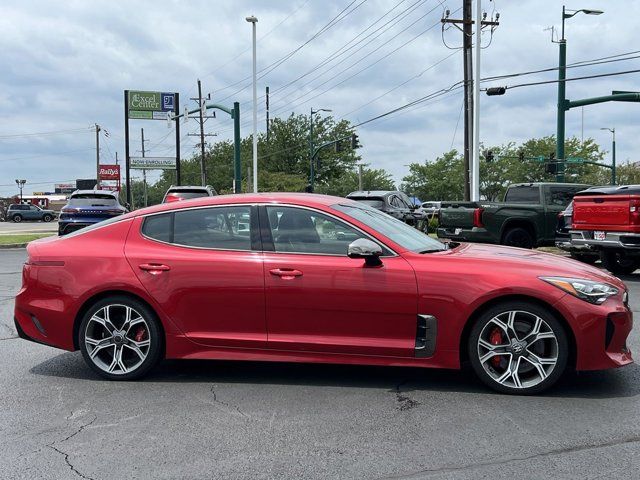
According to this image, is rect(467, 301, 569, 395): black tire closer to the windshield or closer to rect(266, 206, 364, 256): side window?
the windshield

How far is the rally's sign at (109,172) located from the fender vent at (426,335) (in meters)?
58.2

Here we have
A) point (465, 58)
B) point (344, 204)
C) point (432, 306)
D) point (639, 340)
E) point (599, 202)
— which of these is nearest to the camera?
point (432, 306)

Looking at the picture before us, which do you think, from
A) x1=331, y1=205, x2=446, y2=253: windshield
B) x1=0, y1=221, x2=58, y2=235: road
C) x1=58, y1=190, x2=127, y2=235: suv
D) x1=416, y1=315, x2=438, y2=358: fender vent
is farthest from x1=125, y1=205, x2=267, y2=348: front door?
x1=0, y1=221, x2=58, y2=235: road

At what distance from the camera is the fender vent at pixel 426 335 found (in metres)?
4.42

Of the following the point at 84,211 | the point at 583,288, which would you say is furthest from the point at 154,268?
the point at 84,211

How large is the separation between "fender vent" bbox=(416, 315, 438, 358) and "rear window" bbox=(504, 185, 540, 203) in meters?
11.6

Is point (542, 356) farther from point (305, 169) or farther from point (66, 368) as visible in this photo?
point (305, 169)

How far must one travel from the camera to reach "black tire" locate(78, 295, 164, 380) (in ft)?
15.8

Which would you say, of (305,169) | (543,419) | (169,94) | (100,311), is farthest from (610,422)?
(305,169)

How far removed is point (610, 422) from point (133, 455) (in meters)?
3.00

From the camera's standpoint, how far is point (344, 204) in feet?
16.9

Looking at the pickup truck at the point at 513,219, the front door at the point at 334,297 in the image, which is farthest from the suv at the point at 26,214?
the front door at the point at 334,297

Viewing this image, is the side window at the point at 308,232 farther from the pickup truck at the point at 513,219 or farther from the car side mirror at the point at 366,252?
the pickup truck at the point at 513,219

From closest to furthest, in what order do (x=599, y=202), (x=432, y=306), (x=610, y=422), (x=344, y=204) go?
(x=610, y=422) < (x=432, y=306) < (x=344, y=204) < (x=599, y=202)
